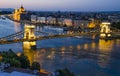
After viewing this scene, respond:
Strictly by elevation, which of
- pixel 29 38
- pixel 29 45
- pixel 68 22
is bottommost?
pixel 68 22

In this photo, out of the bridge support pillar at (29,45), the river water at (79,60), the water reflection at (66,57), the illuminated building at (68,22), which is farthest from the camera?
the illuminated building at (68,22)

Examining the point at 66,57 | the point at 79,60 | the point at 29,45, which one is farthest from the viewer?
the point at 29,45

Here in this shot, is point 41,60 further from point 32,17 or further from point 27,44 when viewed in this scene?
point 32,17

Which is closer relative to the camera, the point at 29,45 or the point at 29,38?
the point at 29,45

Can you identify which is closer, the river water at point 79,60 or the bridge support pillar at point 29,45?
the river water at point 79,60

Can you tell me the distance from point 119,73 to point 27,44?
574 cm

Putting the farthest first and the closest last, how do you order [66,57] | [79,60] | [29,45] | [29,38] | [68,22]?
1. [68,22]
2. [29,38]
3. [29,45]
4. [66,57]
5. [79,60]

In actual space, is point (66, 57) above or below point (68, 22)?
above

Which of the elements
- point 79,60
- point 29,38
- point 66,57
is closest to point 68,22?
point 29,38

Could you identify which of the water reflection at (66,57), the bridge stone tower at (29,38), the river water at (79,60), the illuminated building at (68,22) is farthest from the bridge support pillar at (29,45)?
the illuminated building at (68,22)

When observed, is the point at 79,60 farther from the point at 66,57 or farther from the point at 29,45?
the point at 29,45

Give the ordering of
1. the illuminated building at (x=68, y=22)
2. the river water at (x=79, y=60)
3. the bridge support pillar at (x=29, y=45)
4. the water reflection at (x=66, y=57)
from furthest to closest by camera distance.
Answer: the illuminated building at (x=68, y=22)
the bridge support pillar at (x=29, y=45)
the water reflection at (x=66, y=57)
the river water at (x=79, y=60)

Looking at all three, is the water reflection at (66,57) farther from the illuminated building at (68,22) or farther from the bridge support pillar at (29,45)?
the illuminated building at (68,22)

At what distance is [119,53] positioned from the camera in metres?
12.0
